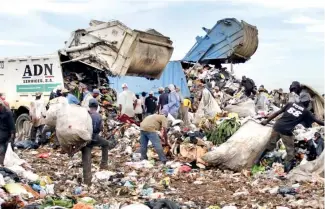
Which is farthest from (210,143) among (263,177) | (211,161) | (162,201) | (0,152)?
(162,201)

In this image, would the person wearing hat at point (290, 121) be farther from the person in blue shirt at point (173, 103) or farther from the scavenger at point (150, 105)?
the scavenger at point (150, 105)

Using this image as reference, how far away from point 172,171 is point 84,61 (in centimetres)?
570

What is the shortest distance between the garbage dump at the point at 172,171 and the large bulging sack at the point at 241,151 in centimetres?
2

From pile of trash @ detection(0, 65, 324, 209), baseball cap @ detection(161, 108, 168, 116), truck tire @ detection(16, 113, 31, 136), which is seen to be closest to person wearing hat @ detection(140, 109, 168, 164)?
pile of trash @ detection(0, 65, 324, 209)

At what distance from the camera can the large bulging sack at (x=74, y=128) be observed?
827 centimetres

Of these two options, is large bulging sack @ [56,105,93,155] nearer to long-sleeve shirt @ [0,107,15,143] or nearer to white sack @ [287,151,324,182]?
long-sleeve shirt @ [0,107,15,143]

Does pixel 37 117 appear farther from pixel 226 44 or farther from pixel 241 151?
pixel 226 44

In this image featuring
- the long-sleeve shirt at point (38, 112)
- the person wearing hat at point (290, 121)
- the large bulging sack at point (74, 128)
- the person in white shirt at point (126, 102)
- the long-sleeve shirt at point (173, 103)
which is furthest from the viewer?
the long-sleeve shirt at point (173, 103)

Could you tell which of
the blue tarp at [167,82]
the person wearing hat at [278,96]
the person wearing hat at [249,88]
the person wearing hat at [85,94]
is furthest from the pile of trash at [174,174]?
the person wearing hat at [278,96]

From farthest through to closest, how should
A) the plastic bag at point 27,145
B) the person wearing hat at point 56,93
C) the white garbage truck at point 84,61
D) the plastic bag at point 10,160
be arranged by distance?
the white garbage truck at point 84,61
the person wearing hat at point 56,93
the plastic bag at point 27,145
the plastic bag at point 10,160

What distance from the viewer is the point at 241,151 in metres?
10.2

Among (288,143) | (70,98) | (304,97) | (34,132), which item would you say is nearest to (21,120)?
(34,132)

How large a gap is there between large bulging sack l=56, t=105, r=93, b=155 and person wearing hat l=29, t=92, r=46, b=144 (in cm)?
490

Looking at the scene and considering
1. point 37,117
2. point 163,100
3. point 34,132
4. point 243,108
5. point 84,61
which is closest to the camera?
point 37,117
